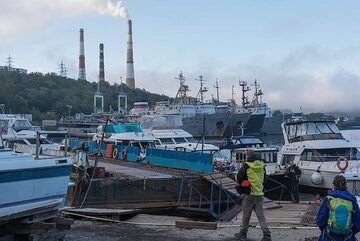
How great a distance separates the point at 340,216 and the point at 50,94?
363ft

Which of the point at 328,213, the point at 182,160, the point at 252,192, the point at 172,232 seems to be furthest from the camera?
the point at 182,160

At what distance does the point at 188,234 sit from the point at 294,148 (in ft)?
52.6

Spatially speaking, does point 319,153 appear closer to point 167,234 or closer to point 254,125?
point 167,234

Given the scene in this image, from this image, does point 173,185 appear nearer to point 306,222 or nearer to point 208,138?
point 306,222

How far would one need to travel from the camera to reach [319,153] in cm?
2362

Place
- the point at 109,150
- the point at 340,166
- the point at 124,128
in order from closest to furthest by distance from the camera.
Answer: the point at 340,166 → the point at 109,150 → the point at 124,128

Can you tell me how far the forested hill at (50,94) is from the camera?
315 ft

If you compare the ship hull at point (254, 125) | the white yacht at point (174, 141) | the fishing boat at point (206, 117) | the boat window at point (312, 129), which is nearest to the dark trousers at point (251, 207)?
the boat window at point (312, 129)

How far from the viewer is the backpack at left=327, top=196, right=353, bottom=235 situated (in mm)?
5895

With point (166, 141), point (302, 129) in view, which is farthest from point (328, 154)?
point (166, 141)

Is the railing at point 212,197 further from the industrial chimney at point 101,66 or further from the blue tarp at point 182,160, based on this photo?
the industrial chimney at point 101,66

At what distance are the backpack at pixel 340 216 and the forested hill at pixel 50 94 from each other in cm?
8571

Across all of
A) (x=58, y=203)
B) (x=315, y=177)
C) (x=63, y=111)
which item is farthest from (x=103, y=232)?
(x=63, y=111)

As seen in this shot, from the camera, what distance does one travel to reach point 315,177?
873 inches
